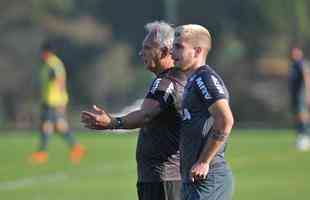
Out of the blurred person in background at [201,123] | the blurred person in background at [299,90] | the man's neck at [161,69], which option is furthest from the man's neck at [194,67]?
the blurred person in background at [299,90]

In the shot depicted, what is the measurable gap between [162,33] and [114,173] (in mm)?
11447

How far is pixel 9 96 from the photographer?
58.4 m

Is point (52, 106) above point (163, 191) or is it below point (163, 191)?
below

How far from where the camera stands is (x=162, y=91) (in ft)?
30.9

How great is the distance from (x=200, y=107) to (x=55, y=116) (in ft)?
54.2

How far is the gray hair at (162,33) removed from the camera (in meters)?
9.64

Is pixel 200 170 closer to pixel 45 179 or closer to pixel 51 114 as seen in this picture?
pixel 45 179

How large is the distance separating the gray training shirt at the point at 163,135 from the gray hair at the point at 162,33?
222 millimetres

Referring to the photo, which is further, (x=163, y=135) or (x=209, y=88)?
(x=163, y=135)

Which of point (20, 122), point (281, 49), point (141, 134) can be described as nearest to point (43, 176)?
point (141, 134)

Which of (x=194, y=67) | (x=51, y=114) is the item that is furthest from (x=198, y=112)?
(x=51, y=114)

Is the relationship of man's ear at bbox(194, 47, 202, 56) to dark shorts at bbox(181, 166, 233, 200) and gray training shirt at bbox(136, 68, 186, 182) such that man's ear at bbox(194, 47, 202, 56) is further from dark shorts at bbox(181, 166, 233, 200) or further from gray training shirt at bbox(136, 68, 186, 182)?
dark shorts at bbox(181, 166, 233, 200)

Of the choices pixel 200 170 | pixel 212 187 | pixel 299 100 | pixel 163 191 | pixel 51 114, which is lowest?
pixel 299 100

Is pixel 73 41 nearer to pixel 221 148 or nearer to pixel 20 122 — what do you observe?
pixel 20 122
